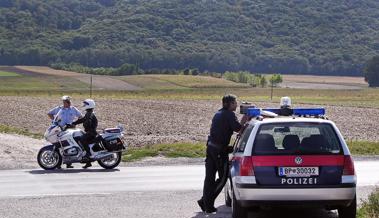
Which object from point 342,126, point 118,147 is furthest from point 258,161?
point 342,126

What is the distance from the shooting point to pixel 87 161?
64.0ft

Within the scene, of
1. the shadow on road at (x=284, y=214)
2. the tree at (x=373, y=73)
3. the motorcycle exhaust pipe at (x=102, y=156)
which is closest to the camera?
the shadow on road at (x=284, y=214)

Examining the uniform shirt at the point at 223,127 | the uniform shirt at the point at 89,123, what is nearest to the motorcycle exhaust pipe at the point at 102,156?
the uniform shirt at the point at 89,123

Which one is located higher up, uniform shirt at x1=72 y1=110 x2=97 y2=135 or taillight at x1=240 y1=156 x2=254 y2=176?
taillight at x1=240 y1=156 x2=254 y2=176

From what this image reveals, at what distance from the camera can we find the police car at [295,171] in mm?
10516

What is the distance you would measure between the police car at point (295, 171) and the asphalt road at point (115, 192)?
4.66 ft

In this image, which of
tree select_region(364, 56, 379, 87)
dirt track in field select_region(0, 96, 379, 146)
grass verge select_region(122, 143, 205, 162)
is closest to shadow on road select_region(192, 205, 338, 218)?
grass verge select_region(122, 143, 205, 162)

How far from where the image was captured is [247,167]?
1074 cm

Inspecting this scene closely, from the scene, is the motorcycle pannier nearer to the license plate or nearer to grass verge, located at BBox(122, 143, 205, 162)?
grass verge, located at BBox(122, 143, 205, 162)

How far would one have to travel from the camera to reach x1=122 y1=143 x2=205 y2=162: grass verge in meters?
23.0

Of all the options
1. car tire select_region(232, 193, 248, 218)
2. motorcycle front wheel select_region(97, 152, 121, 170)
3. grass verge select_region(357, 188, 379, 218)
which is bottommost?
motorcycle front wheel select_region(97, 152, 121, 170)

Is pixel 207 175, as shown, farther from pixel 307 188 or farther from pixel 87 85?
pixel 87 85

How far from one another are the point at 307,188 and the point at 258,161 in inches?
29.9

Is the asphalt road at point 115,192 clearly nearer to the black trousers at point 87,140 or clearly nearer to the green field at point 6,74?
the black trousers at point 87,140
